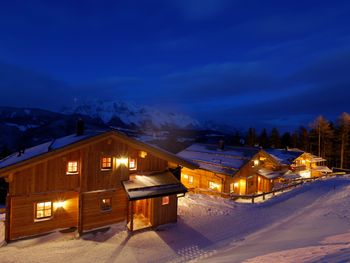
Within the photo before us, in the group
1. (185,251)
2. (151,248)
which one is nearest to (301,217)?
(185,251)

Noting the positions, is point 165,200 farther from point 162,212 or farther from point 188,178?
point 188,178

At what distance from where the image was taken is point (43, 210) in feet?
50.0

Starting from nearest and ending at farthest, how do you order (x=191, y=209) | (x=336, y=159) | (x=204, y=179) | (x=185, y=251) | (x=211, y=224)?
(x=185, y=251) < (x=211, y=224) < (x=191, y=209) < (x=204, y=179) < (x=336, y=159)

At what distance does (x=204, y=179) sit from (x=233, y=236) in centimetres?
1757

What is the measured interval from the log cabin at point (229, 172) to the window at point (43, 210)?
63.2 ft

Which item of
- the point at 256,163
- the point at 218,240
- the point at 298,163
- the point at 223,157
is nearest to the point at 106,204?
the point at 218,240

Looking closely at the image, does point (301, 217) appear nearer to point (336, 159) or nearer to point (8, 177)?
point (8, 177)

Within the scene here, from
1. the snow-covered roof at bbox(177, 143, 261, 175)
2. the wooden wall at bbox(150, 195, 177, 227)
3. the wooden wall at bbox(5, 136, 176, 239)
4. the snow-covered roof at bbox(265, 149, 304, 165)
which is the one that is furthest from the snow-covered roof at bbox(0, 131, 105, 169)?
the snow-covered roof at bbox(265, 149, 304, 165)

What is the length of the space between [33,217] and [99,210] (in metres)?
3.86

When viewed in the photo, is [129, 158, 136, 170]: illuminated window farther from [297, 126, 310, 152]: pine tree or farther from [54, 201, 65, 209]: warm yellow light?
[297, 126, 310, 152]: pine tree

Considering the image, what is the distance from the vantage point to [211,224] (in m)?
17.2

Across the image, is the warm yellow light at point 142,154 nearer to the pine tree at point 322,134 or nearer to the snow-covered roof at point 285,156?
the snow-covered roof at point 285,156

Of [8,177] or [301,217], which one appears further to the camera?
[301,217]

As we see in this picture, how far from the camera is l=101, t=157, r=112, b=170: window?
16594 millimetres
